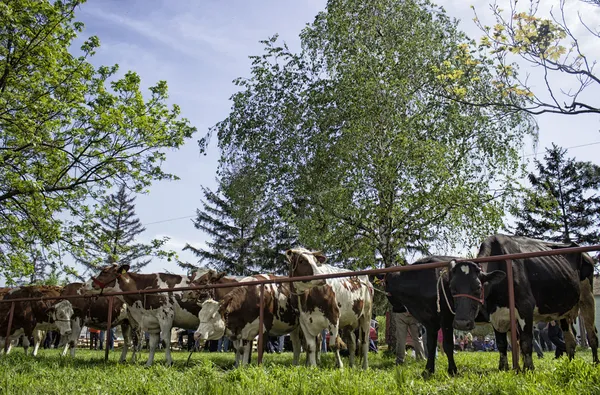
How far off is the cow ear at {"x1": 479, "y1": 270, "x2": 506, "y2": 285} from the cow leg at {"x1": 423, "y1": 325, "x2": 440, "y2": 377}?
144 cm

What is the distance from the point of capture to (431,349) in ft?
26.5

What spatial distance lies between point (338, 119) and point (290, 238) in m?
19.5

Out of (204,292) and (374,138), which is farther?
(374,138)

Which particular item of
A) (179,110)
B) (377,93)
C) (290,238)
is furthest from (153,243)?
(290,238)

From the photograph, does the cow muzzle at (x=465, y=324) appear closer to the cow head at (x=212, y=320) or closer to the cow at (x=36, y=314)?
the cow head at (x=212, y=320)

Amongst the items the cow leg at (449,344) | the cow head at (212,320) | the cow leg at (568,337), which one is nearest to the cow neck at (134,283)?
the cow head at (212,320)

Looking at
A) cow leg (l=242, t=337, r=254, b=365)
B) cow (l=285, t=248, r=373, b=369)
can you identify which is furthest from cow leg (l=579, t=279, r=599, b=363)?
cow leg (l=242, t=337, r=254, b=365)

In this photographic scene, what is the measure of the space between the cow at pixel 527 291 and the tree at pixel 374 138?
7.95 m

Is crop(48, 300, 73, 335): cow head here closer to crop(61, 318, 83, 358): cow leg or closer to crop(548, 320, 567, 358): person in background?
crop(61, 318, 83, 358): cow leg

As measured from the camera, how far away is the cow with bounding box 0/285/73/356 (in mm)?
16281

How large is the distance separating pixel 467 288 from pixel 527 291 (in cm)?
148

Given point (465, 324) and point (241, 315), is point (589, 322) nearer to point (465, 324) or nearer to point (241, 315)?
point (465, 324)

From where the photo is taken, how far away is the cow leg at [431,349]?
7.79 m

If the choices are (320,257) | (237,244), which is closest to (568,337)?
(320,257)
